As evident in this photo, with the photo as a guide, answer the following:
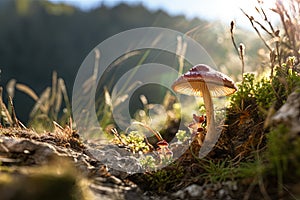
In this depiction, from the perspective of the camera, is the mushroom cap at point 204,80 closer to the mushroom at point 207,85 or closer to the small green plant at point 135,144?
the mushroom at point 207,85

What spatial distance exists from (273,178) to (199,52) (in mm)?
4111

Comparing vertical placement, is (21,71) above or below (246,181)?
above

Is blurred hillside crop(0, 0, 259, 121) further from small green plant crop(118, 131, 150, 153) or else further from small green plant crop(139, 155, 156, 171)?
small green plant crop(139, 155, 156, 171)

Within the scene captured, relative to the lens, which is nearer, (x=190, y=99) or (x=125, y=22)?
(x=190, y=99)

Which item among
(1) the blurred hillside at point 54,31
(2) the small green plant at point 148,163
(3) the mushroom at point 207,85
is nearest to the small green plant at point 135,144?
(2) the small green plant at point 148,163

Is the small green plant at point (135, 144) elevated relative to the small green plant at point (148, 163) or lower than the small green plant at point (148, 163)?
elevated

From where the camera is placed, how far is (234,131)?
2.79 metres

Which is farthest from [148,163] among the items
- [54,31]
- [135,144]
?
[54,31]

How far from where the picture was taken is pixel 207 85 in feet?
8.84

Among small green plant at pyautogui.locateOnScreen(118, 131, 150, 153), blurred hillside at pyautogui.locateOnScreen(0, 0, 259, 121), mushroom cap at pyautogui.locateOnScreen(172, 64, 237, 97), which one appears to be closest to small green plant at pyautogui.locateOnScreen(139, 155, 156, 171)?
small green plant at pyautogui.locateOnScreen(118, 131, 150, 153)

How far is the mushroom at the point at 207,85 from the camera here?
2.48 m

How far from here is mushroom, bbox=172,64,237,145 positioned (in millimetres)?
2482

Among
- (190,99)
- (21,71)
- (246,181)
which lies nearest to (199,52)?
(190,99)

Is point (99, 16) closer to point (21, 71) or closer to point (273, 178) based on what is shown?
point (21, 71)
